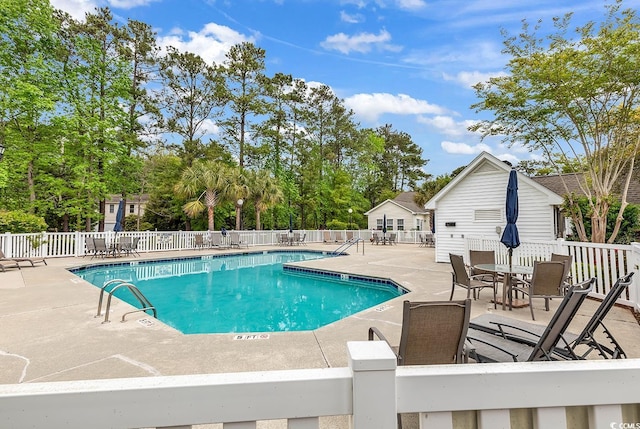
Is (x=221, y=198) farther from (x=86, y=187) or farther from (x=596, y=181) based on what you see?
(x=596, y=181)

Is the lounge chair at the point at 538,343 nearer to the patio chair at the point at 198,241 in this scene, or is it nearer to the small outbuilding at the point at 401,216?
the patio chair at the point at 198,241

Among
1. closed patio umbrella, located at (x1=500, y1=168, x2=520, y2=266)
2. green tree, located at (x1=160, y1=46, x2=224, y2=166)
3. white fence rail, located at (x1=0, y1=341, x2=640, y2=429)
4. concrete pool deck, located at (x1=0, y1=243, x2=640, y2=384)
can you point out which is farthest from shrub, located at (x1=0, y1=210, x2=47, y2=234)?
closed patio umbrella, located at (x1=500, y1=168, x2=520, y2=266)

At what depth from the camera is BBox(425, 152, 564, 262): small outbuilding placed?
10203 mm

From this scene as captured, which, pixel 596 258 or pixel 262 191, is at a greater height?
pixel 262 191

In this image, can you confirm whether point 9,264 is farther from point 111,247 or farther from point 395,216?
point 395,216

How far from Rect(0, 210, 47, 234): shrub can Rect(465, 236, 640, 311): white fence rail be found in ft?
56.3

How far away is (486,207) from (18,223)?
17897 millimetres

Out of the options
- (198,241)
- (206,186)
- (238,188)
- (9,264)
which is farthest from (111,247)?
(238,188)

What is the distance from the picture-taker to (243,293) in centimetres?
860

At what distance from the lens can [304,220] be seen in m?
30.8

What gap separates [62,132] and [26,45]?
4.09 m

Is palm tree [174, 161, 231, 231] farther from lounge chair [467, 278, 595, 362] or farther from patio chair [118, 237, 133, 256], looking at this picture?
lounge chair [467, 278, 595, 362]

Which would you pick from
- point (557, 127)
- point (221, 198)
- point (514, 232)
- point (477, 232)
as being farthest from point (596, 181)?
point (221, 198)

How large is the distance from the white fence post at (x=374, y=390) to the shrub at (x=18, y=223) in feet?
53.6
